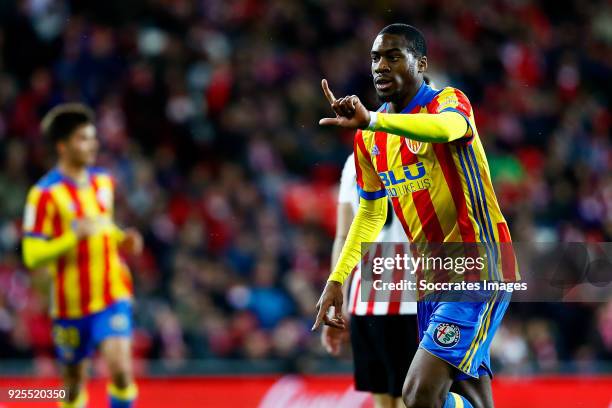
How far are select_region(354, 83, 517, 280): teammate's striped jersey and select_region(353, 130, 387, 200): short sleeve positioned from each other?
0.12m

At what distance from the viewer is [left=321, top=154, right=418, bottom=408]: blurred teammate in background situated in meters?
6.08

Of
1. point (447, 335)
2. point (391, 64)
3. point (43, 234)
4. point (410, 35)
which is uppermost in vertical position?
point (410, 35)

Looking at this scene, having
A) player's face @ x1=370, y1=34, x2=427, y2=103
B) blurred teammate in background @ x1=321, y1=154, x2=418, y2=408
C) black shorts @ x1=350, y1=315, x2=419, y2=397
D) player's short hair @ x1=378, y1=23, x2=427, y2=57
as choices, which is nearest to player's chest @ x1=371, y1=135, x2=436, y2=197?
player's face @ x1=370, y1=34, x2=427, y2=103

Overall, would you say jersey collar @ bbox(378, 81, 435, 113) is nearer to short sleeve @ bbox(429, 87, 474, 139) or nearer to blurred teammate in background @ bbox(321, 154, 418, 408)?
short sleeve @ bbox(429, 87, 474, 139)

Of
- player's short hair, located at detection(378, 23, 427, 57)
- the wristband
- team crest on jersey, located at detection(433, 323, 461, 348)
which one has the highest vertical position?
player's short hair, located at detection(378, 23, 427, 57)

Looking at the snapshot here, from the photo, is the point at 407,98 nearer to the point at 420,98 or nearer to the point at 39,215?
the point at 420,98

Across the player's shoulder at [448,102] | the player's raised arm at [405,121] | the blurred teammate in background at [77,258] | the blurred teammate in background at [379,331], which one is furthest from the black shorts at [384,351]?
the blurred teammate in background at [77,258]

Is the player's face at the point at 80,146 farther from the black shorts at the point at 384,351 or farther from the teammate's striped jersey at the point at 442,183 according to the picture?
the teammate's striped jersey at the point at 442,183

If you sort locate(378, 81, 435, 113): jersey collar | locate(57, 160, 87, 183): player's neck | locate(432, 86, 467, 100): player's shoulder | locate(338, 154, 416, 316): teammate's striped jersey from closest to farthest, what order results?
locate(432, 86, 467, 100): player's shoulder < locate(378, 81, 435, 113): jersey collar < locate(338, 154, 416, 316): teammate's striped jersey < locate(57, 160, 87, 183): player's neck

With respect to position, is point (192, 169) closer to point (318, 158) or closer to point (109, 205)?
point (318, 158)

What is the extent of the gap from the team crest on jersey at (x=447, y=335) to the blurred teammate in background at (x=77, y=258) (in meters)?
3.26

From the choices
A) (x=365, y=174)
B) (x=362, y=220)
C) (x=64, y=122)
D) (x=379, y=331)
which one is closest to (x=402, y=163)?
(x=365, y=174)

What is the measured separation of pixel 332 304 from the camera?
5.02 metres

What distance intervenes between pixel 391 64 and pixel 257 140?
8.24 meters
